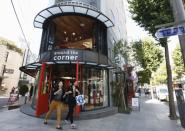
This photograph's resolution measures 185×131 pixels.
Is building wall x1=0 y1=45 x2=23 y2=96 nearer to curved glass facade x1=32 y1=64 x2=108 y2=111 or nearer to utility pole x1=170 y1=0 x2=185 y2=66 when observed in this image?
curved glass facade x1=32 y1=64 x2=108 y2=111

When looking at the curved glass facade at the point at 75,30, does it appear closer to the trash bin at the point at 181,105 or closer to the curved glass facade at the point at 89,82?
the curved glass facade at the point at 89,82

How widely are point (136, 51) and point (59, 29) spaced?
6899 millimetres

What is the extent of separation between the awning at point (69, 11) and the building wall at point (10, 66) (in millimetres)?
21792

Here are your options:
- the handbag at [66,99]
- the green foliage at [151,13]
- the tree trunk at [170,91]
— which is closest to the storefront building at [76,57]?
the green foliage at [151,13]

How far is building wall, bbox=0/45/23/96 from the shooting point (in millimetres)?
28172

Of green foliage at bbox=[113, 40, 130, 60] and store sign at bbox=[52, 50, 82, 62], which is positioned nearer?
store sign at bbox=[52, 50, 82, 62]

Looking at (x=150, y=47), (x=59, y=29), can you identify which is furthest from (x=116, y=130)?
(x=150, y=47)

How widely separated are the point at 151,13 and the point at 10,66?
99.7ft

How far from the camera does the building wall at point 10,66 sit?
28.2m

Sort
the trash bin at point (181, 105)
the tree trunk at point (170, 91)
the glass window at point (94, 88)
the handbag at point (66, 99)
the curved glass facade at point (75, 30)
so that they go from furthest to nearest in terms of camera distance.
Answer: the curved glass facade at point (75, 30) → the glass window at point (94, 88) → the tree trunk at point (170, 91) → the handbag at point (66, 99) → the trash bin at point (181, 105)

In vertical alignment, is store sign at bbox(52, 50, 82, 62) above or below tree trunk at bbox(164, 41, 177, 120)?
above

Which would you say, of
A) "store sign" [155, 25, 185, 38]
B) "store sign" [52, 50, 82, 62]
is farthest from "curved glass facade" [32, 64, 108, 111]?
"store sign" [155, 25, 185, 38]

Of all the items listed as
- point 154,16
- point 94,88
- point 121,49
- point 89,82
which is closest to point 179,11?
point 154,16

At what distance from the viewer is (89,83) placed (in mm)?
9680
